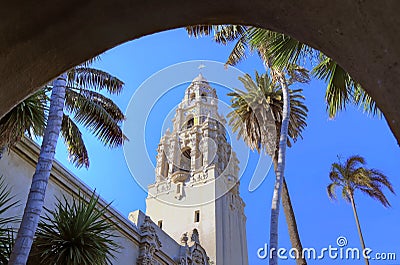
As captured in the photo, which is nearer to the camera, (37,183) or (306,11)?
(306,11)

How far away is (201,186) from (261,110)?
62.8ft

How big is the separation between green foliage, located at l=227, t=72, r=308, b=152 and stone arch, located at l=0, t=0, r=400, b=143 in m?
16.3

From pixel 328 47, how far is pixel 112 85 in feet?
42.3

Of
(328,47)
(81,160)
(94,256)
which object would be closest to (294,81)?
(81,160)

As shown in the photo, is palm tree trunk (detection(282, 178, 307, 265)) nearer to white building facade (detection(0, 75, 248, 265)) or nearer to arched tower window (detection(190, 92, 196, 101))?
white building facade (detection(0, 75, 248, 265))

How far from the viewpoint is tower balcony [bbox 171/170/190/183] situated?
3906 centimetres

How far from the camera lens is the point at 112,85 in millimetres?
14398

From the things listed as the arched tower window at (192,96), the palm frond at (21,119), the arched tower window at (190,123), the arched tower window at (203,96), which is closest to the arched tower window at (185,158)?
the arched tower window at (190,123)

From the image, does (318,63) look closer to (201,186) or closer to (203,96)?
(201,186)

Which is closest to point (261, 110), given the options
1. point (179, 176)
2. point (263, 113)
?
point (263, 113)

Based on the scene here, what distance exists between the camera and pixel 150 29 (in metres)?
2.41

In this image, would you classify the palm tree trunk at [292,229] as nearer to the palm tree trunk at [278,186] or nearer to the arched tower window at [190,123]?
the palm tree trunk at [278,186]

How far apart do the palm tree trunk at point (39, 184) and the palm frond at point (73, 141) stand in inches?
110

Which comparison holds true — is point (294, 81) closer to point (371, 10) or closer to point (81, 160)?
point (81, 160)
